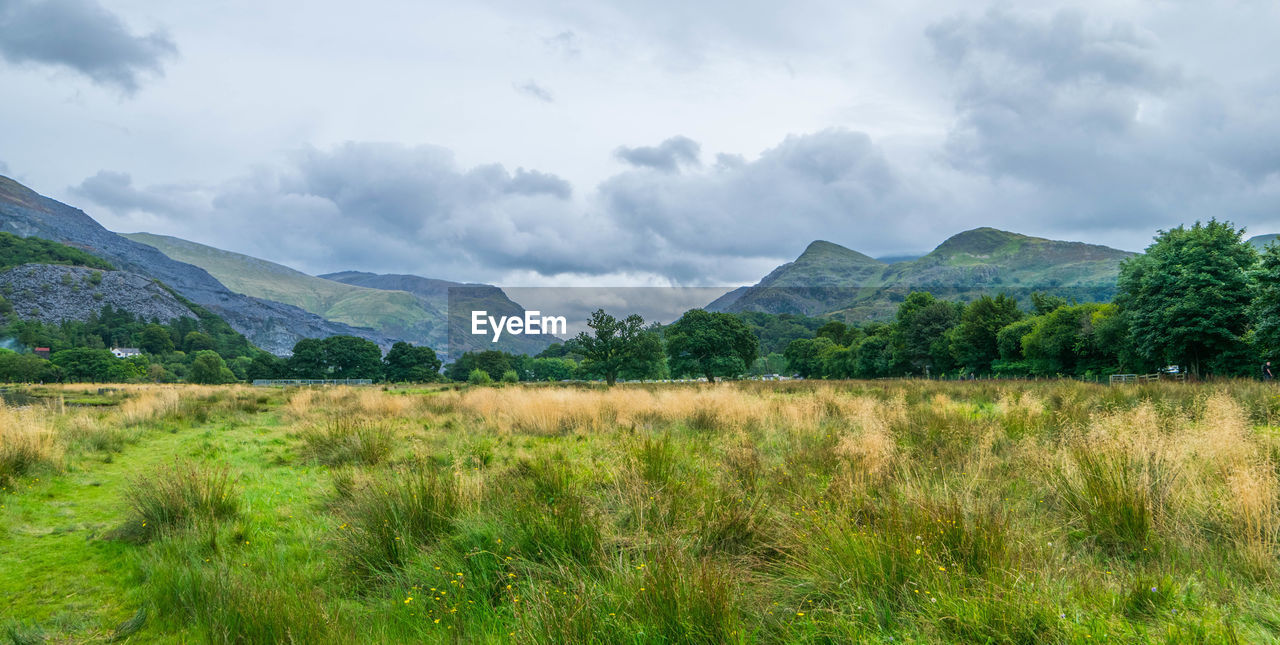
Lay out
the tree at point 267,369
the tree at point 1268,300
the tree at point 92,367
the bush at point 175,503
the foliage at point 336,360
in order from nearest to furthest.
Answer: the bush at point 175,503 < the tree at point 1268,300 < the tree at point 92,367 < the foliage at point 336,360 < the tree at point 267,369

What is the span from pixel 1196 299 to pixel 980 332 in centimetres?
2709

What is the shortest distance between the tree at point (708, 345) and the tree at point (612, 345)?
10.0 m

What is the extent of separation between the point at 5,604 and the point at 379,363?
4830 inches

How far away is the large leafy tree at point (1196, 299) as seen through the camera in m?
27.5

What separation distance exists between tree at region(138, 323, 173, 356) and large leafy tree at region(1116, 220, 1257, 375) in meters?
190

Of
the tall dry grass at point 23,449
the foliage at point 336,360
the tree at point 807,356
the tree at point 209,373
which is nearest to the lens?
the tall dry grass at point 23,449

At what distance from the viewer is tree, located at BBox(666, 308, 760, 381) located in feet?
202

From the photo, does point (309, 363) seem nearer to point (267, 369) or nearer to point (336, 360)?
point (336, 360)

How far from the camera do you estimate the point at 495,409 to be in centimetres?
1441

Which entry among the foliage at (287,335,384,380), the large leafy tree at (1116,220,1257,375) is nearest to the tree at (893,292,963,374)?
the large leafy tree at (1116,220,1257,375)

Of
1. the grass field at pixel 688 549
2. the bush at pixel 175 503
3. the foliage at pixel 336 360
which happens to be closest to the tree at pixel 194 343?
the foliage at pixel 336 360

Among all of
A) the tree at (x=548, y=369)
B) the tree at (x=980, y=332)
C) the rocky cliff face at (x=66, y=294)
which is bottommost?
the tree at (x=548, y=369)

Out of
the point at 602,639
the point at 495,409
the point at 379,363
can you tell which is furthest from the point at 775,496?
the point at 379,363

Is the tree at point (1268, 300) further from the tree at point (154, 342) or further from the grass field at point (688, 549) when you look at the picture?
the tree at point (154, 342)
